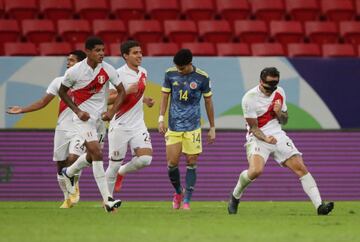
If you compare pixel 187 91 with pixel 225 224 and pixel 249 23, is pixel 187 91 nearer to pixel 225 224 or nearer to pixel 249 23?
pixel 225 224

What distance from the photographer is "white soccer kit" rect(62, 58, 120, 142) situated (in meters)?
13.6

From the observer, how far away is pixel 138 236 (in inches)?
397

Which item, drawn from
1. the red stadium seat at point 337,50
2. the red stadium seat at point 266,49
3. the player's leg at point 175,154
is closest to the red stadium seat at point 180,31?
the red stadium seat at point 266,49

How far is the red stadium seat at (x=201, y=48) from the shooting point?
2012 centimetres

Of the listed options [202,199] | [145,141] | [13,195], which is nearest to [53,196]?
[13,195]

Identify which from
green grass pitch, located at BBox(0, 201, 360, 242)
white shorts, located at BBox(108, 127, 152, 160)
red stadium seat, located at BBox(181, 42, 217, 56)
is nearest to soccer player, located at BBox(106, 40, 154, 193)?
white shorts, located at BBox(108, 127, 152, 160)

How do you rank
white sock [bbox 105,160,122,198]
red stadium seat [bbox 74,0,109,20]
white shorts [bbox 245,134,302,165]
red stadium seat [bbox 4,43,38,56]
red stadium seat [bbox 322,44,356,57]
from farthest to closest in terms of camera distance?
1. red stadium seat [bbox 74,0,109,20]
2. red stadium seat [bbox 322,44,356,57]
3. red stadium seat [bbox 4,43,38,56]
4. white sock [bbox 105,160,122,198]
5. white shorts [bbox 245,134,302,165]

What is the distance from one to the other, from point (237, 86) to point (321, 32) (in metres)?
2.92

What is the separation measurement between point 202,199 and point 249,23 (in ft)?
13.1

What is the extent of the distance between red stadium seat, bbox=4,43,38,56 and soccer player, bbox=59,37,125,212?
5.77 meters

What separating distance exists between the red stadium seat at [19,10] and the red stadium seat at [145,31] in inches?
75.6

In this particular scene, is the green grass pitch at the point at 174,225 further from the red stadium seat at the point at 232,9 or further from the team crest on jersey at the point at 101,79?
the red stadium seat at the point at 232,9

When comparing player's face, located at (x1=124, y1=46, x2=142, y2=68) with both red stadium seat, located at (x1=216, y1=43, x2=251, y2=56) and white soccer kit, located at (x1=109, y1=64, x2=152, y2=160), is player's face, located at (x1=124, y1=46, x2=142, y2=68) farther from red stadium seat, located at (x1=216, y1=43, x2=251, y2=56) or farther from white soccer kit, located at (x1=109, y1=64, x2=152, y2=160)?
red stadium seat, located at (x1=216, y1=43, x2=251, y2=56)

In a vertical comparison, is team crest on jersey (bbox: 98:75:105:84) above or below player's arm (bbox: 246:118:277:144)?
above
